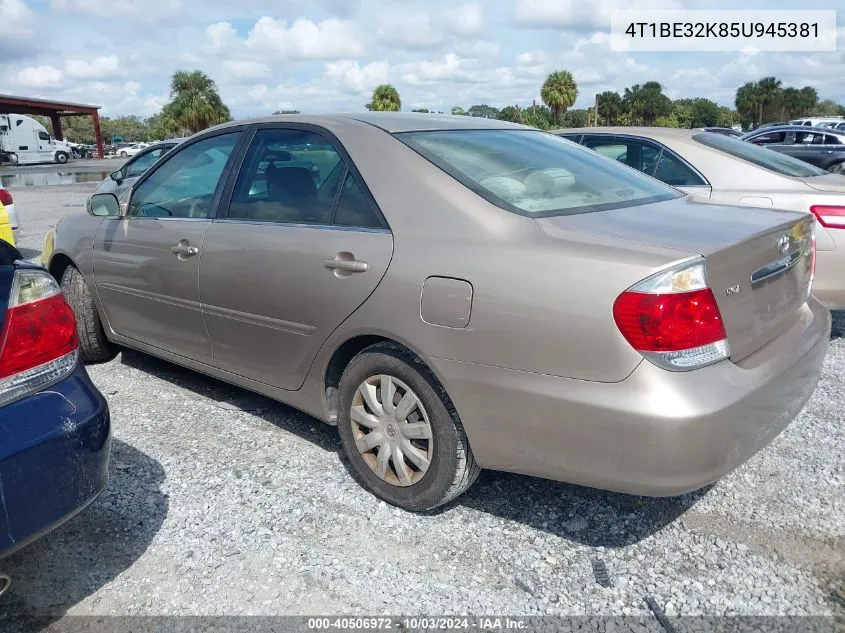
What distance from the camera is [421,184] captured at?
2.84m

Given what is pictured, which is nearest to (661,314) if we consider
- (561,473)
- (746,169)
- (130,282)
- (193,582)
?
(561,473)

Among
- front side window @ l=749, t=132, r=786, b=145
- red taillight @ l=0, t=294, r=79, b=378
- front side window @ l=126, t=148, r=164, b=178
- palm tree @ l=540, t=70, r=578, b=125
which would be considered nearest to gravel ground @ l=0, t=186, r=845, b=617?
red taillight @ l=0, t=294, r=79, b=378

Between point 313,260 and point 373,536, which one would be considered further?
point 313,260

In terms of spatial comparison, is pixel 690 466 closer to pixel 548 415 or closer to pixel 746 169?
pixel 548 415

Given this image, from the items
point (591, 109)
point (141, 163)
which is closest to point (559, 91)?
point (591, 109)

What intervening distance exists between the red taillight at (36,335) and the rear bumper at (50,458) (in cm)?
10

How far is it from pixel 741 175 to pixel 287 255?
3602mm

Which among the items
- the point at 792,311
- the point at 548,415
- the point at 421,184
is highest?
the point at 421,184

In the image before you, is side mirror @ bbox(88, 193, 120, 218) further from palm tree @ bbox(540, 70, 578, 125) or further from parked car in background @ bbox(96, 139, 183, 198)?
palm tree @ bbox(540, 70, 578, 125)

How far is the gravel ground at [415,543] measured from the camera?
7.93 ft

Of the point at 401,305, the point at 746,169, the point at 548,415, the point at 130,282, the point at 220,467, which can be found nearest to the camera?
the point at 548,415

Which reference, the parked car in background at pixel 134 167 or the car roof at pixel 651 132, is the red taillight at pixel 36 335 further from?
the parked car in background at pixel 134 167

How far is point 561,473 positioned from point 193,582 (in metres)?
1.35

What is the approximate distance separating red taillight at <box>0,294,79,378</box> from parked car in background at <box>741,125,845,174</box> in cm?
1589
